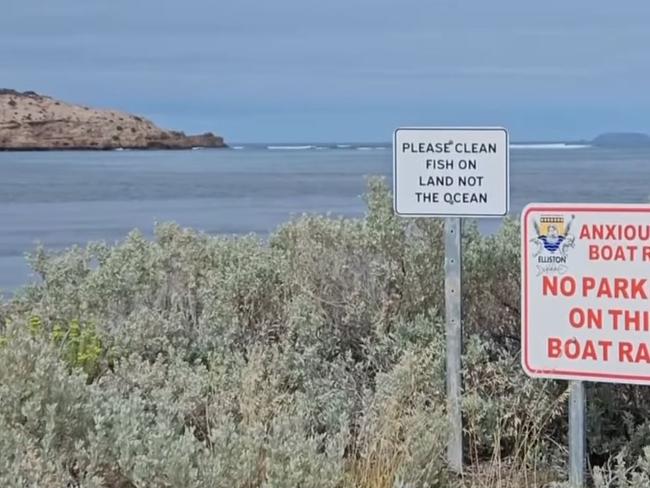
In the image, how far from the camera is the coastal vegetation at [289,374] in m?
4.27

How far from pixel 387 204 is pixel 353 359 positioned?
1.05 metres

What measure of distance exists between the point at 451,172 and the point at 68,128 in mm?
106227

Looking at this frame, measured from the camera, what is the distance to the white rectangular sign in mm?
4914

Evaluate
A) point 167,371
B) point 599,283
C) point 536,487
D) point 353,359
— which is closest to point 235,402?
point 167,371

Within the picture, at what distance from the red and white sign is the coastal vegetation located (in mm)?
467

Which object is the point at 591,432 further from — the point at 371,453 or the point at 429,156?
the point at 429,156

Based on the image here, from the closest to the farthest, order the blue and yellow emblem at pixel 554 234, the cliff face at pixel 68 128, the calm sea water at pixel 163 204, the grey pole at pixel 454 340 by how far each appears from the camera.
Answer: the blue and yellow emblem at pixel 554 234 → the grey pole at pixel 454 340 → the calm sea water at pixel 163 204 → the cliff face at pixel 68 128

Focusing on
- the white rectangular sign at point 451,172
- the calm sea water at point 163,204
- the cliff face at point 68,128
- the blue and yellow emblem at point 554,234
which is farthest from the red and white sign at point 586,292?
the cliff face at point 68,128

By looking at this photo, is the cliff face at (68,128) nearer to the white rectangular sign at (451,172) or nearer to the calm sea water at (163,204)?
the calm sea water at (163,204)

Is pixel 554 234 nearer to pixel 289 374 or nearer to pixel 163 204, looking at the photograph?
pixel 289 374

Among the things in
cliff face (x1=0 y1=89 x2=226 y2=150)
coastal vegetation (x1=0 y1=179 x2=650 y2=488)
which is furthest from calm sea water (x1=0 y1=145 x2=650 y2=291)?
cliff face (x1=0 y1=89 x2=226 y2=150)

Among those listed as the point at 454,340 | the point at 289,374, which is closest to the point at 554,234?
the point at 454,340

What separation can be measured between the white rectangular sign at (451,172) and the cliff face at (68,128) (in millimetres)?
100106

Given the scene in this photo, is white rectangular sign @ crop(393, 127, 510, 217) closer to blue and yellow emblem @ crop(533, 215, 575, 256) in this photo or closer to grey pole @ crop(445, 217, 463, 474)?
grey pole @ crop(445, 217, 463, 474)
